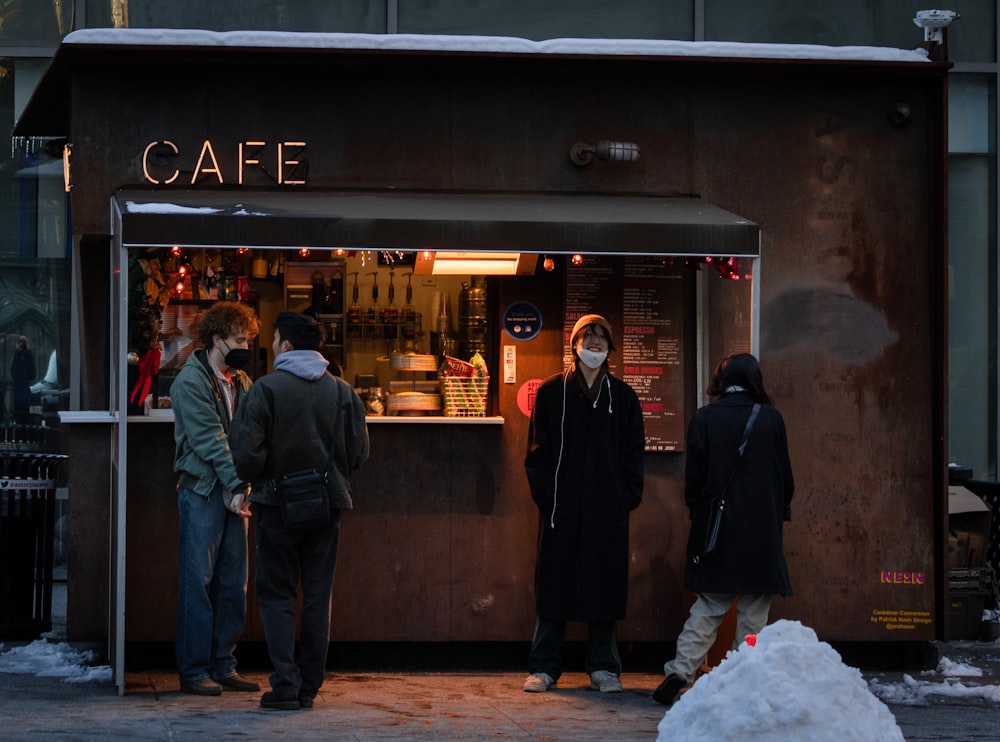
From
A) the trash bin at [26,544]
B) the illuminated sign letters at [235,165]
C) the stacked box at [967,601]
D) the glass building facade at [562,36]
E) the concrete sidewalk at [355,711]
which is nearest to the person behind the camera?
the concrete sidewalk at [355,711]

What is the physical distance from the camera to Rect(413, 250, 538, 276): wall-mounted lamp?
9484 millimetres

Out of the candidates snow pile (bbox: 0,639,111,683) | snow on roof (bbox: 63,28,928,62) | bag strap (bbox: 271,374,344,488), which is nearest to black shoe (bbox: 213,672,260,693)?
snow pile (bbox: 0,639,111,683)

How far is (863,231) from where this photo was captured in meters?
9.53

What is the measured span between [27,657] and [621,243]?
4.26 metres

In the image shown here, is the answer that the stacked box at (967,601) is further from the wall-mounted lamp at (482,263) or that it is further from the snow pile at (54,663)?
the snow pile at (54,663)

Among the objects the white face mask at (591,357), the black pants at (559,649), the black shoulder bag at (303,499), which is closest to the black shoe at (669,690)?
the black pants at (559,649)

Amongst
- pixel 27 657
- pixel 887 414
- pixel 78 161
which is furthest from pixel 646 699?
pixel 78 161

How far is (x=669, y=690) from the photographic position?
8.39 meters

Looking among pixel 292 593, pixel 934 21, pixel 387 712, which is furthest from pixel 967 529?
pixel 292 593

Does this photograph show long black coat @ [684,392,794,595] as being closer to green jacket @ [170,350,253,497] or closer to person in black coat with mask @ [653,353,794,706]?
person in black coat with mask @ [653,353,794,706]

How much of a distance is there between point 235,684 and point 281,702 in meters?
0.71

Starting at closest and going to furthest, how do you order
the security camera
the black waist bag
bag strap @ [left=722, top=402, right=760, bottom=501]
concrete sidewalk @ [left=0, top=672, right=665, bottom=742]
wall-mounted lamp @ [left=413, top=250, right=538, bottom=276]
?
concrete sidewalk @ [left=0, top=672, right=665, bottom=742] < the black waist bag < bag strap @ [left=722, top=402, right=760, bottom=501] < the security camera < wall-mounted lamp @ [left=413, top=250, right=538, bottom=276]

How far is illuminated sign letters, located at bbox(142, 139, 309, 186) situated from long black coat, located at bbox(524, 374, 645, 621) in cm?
202

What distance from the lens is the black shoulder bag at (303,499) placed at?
785 centimetres
